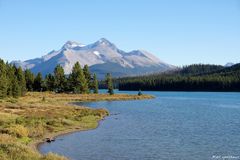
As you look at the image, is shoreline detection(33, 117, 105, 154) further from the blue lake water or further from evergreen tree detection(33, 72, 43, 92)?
evergreen tree detection(33, 72, 43, 92)

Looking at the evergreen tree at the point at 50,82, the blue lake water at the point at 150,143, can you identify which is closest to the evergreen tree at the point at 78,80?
the evergreen tree at the point at 50,82

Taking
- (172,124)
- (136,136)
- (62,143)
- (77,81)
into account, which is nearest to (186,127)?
(172,124)

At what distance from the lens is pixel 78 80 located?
16838cm

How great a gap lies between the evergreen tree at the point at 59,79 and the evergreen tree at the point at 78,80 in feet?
14.0

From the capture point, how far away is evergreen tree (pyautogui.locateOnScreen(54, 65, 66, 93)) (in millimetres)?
172625

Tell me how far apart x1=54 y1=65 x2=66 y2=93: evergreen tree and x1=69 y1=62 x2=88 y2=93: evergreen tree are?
4269 millimetres

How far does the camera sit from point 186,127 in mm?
68250

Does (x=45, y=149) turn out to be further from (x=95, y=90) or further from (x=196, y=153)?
(x=95, y=90)

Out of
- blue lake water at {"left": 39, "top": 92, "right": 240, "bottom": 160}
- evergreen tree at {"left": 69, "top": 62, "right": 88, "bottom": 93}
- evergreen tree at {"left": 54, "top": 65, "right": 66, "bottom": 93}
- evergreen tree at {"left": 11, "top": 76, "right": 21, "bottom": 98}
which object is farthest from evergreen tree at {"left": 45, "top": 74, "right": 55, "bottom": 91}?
blue lake water at {"left": 39, "top": 92, "right": 240, "bottom": 160}

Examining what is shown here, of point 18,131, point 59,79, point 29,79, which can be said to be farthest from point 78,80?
point 18,131

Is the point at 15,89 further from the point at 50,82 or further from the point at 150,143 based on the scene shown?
the point at 150,143

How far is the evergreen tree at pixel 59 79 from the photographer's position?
172625mm

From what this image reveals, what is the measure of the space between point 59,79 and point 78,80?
10006 mm

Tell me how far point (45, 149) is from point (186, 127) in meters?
29.6
